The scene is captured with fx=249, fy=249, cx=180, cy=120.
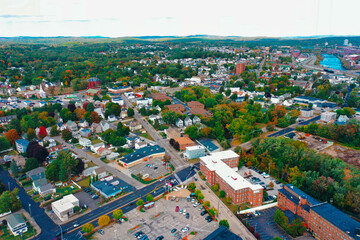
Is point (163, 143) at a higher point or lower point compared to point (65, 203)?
higher

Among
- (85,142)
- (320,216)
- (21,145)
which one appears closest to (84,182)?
(85,142)

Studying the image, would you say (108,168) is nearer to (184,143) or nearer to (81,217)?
(81,217)

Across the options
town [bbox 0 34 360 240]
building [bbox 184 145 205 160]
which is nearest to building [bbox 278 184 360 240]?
town [bbox 0 34 360 240]

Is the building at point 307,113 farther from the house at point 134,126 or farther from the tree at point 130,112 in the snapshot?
the tree at point 130,112

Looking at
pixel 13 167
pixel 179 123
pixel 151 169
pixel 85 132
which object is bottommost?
pixel 151 169

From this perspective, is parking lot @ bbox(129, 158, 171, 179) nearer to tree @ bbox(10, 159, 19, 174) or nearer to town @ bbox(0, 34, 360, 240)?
town @ bbox(0, 34, 360, 240)

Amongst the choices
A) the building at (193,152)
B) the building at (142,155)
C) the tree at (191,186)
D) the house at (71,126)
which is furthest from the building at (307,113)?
the house at (71,126)
